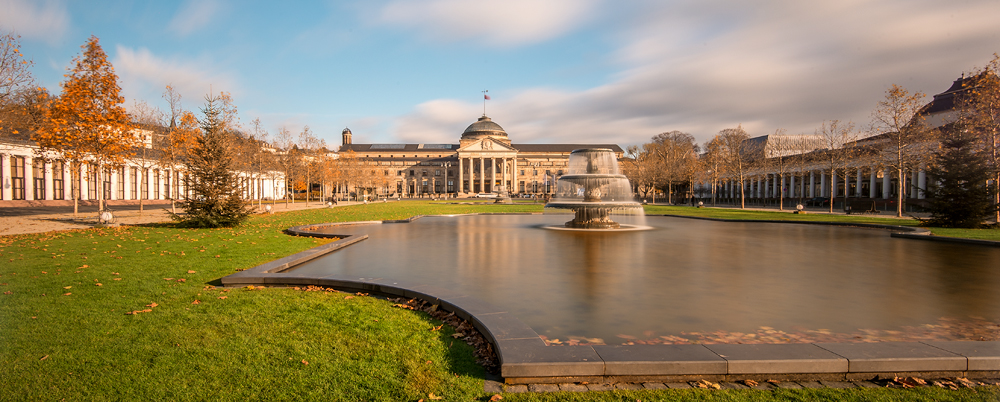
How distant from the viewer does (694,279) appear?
807cm

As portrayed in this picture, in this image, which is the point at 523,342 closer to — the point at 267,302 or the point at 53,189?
the point at 267,302

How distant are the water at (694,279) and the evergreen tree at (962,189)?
8.54 metres

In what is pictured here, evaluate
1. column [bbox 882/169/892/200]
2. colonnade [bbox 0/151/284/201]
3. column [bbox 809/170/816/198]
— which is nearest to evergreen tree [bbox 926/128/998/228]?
column [bbox 882/169/892/200]

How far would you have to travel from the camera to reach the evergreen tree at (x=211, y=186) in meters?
17.7

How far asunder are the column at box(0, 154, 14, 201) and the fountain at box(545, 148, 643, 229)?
4376cm

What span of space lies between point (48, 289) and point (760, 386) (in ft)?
30.3

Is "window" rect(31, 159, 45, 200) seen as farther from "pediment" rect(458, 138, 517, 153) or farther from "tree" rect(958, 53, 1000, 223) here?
"pediment" rect(458, 138, 517, 153)

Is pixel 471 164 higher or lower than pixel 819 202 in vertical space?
higher

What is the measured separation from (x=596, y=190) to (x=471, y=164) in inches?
→ 3592

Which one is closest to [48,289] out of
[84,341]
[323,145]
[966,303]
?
[84,341]

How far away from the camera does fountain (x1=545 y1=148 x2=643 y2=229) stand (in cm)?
1853

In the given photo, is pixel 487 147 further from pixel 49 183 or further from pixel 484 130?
pixel 49 183

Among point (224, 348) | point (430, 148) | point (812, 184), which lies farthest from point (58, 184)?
point (430, 148)

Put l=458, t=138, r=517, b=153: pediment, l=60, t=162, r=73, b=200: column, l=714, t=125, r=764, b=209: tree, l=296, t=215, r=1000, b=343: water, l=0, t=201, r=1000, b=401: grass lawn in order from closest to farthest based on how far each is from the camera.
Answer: l=0, t=201, r=1000, b=401: grass lawn, l=296, t=215, r=1000, b=343: water, l=60, t=162, r=73, b=200: column, l=714, t=125, r=764, b=209: tree, l=458, t=138, r=517, b=153: pediment
